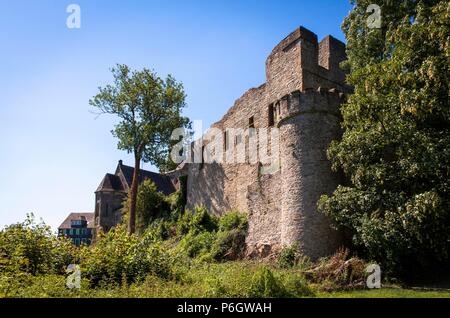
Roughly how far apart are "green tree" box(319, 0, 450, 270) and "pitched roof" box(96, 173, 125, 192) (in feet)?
→ 135

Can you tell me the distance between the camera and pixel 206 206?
2634 cm

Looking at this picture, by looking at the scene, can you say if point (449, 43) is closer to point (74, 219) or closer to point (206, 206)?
point (206, 206)

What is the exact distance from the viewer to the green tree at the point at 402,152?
12305 mm

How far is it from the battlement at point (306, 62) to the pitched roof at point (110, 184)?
112ft

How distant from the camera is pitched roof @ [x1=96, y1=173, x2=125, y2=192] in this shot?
52331 millimetres

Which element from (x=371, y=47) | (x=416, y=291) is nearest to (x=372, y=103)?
(x=371, y=47)

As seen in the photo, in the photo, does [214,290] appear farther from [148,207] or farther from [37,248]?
[148,207]

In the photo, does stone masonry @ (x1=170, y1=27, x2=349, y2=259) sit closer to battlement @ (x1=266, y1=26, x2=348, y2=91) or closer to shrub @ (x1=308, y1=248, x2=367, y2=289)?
battlement @ (x1=266, y1=26, x2=348, y2=91)

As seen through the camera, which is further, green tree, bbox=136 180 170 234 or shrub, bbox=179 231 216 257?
green tree, bbox=136 180 170 234

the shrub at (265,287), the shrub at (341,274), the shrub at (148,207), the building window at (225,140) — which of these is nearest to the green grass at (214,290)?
the shrub at (265,287)

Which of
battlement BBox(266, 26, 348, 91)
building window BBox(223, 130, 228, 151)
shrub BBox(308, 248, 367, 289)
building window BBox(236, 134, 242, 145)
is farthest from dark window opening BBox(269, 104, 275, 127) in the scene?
shrub BBox(308, 248, 367, 289)

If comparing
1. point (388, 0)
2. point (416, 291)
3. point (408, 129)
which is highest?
point (388, 0)

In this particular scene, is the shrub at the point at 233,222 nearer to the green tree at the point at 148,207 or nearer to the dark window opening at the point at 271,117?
the dark window opening at the point at 271,117

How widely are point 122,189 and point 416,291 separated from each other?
148ft
